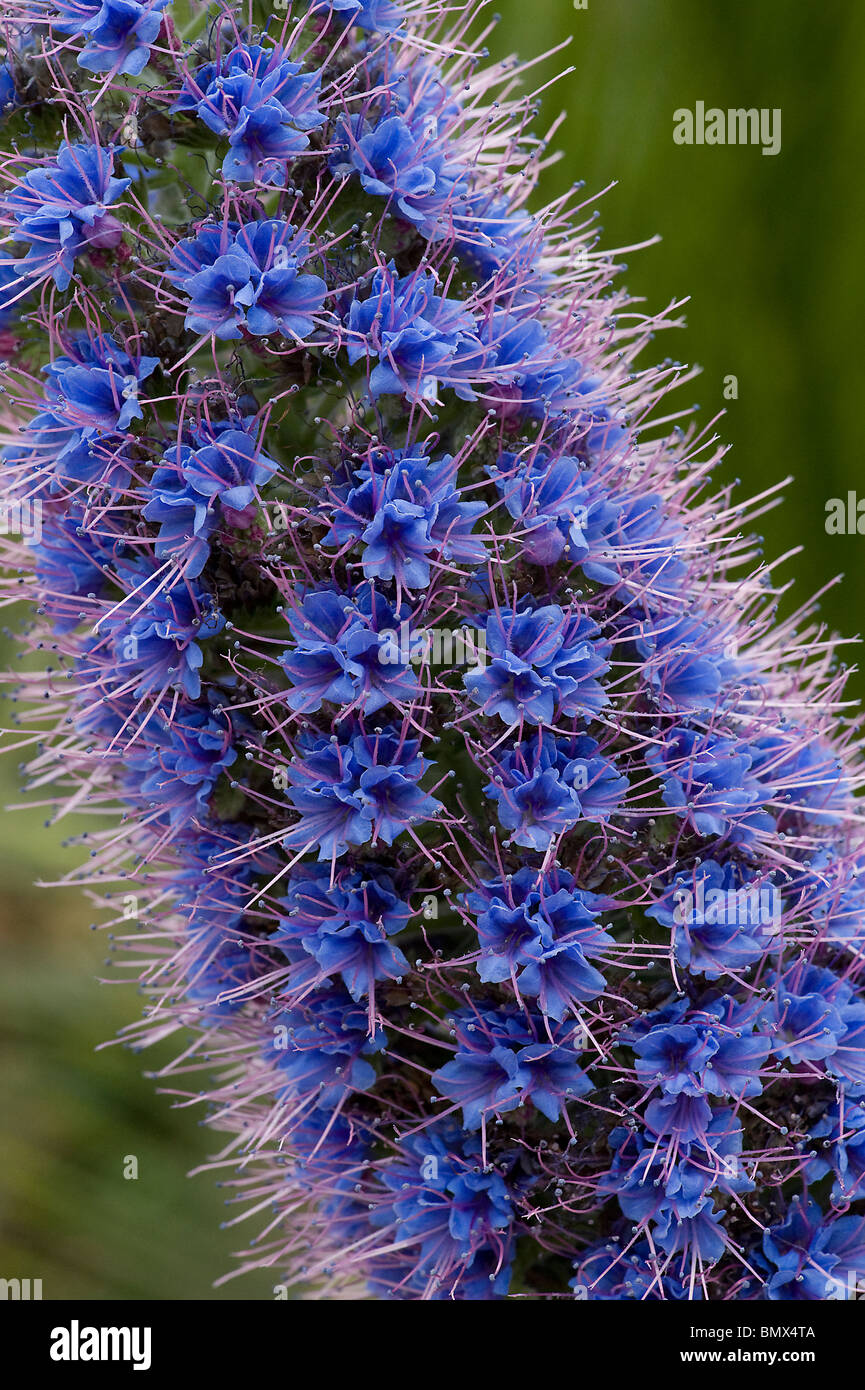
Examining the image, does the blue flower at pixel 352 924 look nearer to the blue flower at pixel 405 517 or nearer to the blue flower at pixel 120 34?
the blue flower at pixel 405 517

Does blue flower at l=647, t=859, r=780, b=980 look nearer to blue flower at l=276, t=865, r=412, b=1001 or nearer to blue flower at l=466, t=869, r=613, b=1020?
blue flower at l=466, t=869, r=613, b=1020

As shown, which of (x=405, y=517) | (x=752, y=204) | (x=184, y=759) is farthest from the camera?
(x=752, y=204)

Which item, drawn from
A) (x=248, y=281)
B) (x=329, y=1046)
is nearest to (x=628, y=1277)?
(x=329, y=1046)

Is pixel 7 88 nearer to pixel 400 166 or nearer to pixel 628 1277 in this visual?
pixel 400 166

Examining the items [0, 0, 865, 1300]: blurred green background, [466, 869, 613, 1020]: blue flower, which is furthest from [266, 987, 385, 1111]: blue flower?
[0, 0, 865, 1300]: blurred green background

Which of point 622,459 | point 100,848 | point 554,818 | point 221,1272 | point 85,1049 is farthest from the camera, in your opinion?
point 85,1049

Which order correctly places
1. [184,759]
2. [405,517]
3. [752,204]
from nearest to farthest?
[405,517] → [184,759] → [752,204]

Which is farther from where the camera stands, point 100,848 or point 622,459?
point 100,848

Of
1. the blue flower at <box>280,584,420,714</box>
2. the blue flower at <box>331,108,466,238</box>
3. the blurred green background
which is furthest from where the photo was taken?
the blurred green background

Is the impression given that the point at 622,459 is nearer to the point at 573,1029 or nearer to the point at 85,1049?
the point at 573,1029

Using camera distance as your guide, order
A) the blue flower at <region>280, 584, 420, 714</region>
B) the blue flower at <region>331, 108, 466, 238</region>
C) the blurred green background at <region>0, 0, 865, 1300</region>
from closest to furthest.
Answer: the blue flower at <region>280, 584, 420, 714</region>, the blue flower at <region>331, 108, 466, 238</region>, the blurred green background at <region>0, 0, 865, 1300</region>
